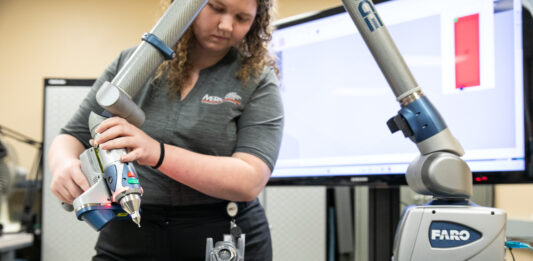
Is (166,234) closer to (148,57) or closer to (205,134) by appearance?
Result: (205,134)

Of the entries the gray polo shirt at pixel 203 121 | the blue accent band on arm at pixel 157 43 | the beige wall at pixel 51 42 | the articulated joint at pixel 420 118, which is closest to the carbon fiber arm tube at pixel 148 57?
the blue accent band on arm at pixel 157 43

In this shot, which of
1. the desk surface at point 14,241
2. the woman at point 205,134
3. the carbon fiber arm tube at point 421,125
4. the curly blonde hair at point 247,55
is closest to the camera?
the carbon fiber arm tube at point 421,125

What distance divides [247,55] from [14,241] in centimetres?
190

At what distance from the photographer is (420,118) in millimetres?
630

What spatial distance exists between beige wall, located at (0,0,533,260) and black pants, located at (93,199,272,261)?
2564 mm

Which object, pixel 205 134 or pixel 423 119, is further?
pixel 205 134

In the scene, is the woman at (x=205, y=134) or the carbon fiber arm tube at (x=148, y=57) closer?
the carbon fiber arm tube at (x=148, y=57)

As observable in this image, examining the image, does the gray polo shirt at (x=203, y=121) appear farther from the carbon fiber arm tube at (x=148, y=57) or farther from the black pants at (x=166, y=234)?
the carbon fiber arm tube at (x=148, y=57)

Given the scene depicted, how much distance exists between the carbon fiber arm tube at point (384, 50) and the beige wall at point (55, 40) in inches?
113

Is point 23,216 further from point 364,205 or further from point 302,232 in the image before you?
point 364,205

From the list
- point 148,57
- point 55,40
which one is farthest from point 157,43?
point 55,40

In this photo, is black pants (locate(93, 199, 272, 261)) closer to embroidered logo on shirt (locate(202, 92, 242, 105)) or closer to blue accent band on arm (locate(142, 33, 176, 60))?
embroidered logo on shirt (locate(202, 92, 242, 105))

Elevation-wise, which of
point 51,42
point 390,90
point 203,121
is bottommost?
point 203,121

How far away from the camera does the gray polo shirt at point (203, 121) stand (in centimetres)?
109
